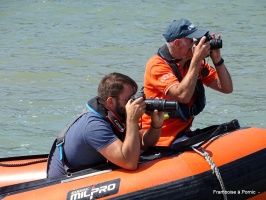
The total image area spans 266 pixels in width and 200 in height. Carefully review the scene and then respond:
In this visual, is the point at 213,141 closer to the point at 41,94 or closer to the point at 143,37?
the point at 41,94

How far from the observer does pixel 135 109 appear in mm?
3924

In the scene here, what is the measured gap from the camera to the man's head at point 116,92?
4008 millimetres

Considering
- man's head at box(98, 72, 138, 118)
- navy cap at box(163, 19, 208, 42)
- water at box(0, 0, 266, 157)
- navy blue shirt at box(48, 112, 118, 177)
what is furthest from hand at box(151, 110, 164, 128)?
water at box(0, 0, 266, 157)

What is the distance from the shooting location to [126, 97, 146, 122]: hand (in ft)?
12.9

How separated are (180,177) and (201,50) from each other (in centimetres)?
82

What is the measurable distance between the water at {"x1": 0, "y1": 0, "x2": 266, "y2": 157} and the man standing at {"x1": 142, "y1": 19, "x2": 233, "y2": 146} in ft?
6.92

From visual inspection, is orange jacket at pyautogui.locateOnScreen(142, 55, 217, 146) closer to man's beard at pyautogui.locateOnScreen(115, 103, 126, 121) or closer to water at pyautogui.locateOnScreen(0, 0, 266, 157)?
man's beard at pyautogui.locateOnScreen(115, 103, 126, 121)

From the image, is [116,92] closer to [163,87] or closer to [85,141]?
[85,141]

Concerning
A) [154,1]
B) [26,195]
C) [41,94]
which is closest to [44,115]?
[41,94]

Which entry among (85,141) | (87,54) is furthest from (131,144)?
(87,54)

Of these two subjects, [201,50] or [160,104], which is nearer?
[160,104]

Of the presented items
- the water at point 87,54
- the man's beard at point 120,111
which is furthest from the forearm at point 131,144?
the water at point 87,54

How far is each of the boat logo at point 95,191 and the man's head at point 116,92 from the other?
396 mm

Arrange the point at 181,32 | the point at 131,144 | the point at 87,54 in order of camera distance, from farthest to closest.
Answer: the point at 87,54, the point at 181,32, the point at 131,144
